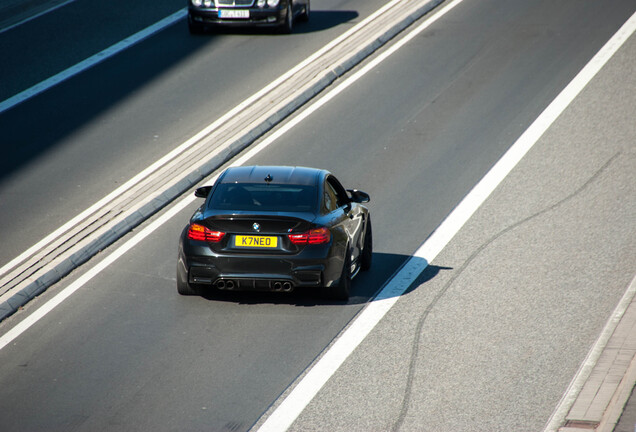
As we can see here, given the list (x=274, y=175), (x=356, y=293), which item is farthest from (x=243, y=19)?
(x=356, y=293)

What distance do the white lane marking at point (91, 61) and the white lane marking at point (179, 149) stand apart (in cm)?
439

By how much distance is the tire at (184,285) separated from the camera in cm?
1016

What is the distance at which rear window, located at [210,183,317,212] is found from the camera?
10.1 m

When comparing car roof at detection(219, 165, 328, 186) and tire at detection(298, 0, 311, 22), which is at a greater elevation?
car roof at detection(219, 165, 328, 186)

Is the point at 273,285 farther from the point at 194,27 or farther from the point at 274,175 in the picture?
the point at 194,27

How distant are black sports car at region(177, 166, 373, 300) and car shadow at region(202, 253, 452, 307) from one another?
20 cm

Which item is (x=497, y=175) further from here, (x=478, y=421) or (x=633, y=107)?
(x=478, y=421)

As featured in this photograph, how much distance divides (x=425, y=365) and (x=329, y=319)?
155cm

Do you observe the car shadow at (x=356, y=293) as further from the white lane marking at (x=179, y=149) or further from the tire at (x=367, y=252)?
the white lane marking at (x=179, y=149)

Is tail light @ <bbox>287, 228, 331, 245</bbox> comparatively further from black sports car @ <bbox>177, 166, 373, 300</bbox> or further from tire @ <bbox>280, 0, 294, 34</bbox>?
tire @ <bbox>280, 0, 294, 34</bbox>

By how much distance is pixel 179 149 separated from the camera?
1633 centimetres

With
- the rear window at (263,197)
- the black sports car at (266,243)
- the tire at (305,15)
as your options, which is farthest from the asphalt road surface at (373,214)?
the rear window at (263,197)

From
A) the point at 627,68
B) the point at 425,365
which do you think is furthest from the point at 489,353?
the point at 627,68

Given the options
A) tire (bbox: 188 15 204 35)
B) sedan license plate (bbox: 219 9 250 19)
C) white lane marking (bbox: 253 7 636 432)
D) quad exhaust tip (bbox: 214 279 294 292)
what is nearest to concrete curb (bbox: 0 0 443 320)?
quad exhaust tip (bbox: 214 279 294 292)
